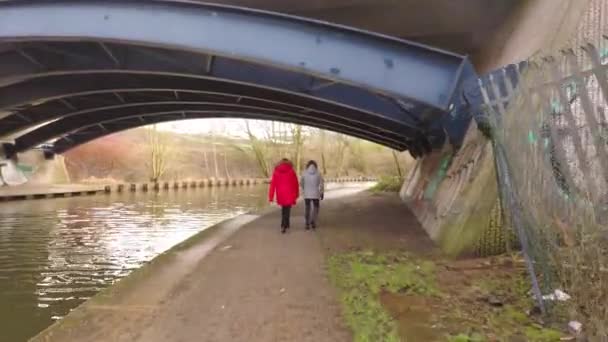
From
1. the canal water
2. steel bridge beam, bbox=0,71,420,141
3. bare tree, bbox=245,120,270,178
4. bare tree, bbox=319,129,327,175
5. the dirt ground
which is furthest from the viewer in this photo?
bare tree, bbox=319,129,327,175

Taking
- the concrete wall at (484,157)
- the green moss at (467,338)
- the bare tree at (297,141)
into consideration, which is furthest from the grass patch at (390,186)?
the green moss at (467,338)

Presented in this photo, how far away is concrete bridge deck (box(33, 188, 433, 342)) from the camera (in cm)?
469

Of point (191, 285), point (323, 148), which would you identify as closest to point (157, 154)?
point (323, 148)

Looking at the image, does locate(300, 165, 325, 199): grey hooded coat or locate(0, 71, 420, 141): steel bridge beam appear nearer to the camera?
locate(300, 165, 325, 199): grey hooded coat

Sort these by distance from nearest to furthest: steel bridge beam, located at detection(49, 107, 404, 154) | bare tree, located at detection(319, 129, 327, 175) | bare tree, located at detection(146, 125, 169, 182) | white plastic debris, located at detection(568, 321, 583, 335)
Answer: white plastic debris, located at detection(568, 321, 583, 335)
steel bridge beam, located at detection(49, 107, 404, 154)
bare tree, located at detection(146, 125, 169, 182)
bare tree, located at detection(319, 129, 327, 175)

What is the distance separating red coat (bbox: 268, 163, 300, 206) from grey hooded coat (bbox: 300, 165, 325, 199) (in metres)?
0.40

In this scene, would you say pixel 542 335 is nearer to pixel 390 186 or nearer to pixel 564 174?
pixel 564 174

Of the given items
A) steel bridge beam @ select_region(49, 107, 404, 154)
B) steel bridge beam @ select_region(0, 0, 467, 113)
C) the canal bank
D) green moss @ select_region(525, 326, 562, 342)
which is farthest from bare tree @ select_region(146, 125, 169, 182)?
green moss @ select_region(525, 326, 562, 342)

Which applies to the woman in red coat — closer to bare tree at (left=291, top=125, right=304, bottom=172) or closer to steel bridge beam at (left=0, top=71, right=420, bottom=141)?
steel bridge beam at (left=0, top=71, right=420, bottom=141)

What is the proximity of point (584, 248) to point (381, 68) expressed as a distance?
608 centimetres

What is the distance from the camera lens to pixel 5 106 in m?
18.1

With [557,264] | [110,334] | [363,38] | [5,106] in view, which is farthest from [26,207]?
[557,264]

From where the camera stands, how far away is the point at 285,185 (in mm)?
11312

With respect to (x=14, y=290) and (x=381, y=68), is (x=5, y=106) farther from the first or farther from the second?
(x=381, y=68)
